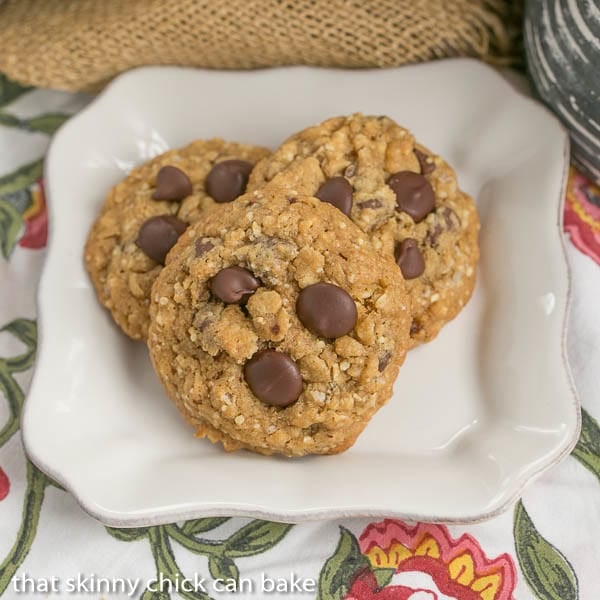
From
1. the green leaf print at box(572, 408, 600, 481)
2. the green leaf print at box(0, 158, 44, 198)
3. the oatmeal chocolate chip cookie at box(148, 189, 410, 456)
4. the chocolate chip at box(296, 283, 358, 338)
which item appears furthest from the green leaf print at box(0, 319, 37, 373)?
the green leaf print at box(572, 408, 600, 481)

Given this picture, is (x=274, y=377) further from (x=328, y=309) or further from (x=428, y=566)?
(x=428, y=566)

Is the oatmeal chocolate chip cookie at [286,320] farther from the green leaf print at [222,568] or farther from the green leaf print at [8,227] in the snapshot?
the green leaf print at [8,227]

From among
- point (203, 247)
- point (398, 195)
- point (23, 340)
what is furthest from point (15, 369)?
point (398, 195)

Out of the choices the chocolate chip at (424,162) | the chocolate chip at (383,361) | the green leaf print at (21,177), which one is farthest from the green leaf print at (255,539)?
the green leaf print at (21,177)

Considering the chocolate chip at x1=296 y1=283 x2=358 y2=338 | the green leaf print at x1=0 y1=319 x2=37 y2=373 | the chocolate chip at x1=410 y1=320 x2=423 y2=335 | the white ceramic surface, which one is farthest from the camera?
the green leaf print at x1=0 y1=319 x2=37 y2=373

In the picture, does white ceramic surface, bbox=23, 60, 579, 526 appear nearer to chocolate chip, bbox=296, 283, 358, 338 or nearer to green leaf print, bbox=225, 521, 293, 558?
green leaf print, bbox=225, 521, 293, 558

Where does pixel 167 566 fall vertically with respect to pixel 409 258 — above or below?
below

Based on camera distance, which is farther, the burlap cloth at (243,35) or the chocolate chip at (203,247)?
the burlap cloth at (243,35)
